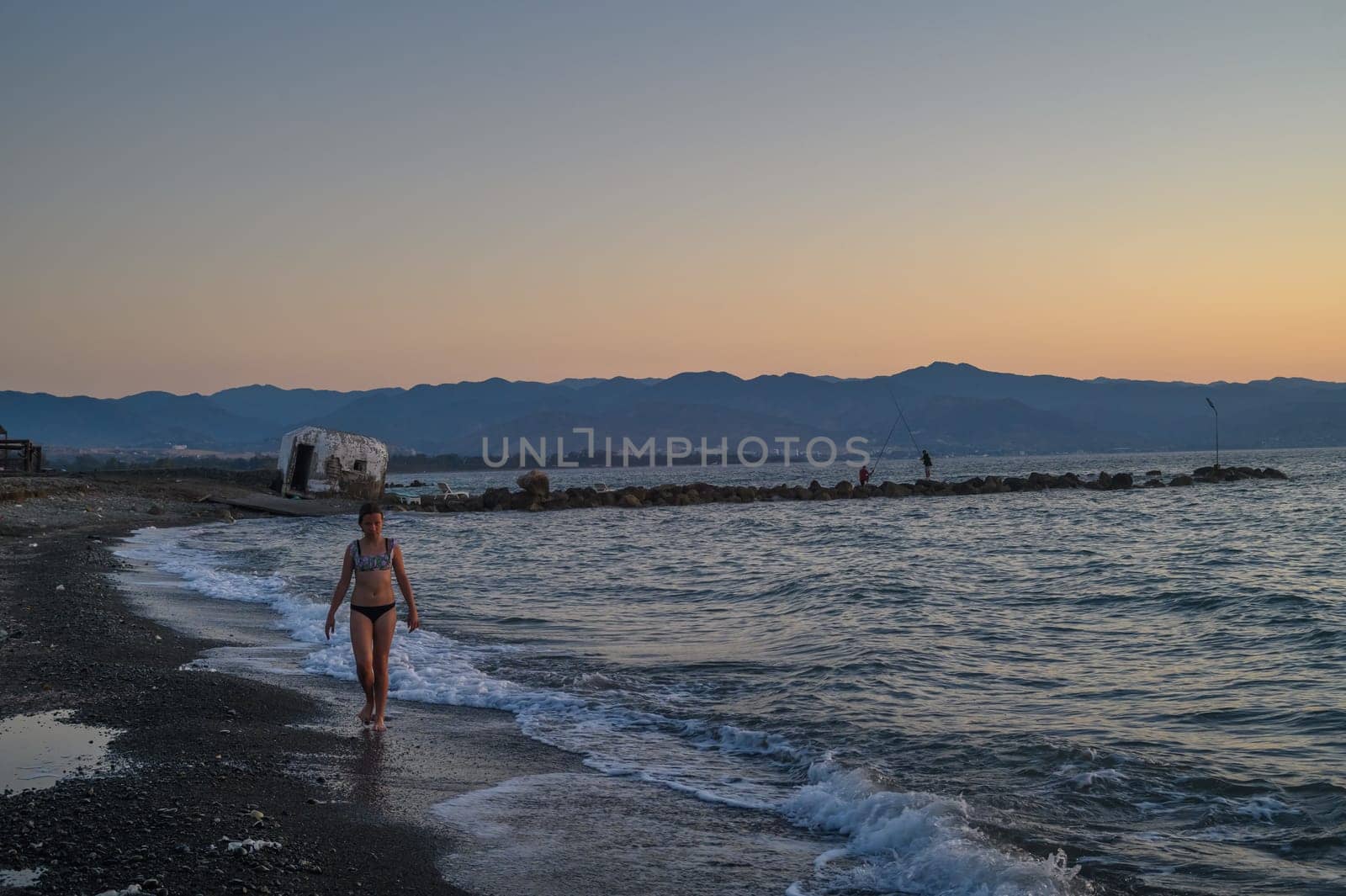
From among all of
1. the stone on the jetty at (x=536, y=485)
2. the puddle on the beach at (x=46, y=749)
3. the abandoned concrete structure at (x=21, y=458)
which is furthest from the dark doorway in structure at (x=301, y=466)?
the puddle on the beach at (x=46, y=749)

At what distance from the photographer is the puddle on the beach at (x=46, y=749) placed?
5.95 m

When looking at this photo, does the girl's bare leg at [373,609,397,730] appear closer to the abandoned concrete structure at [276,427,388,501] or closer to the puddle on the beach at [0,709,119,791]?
the puddle on the beach at [0,709,119,791]

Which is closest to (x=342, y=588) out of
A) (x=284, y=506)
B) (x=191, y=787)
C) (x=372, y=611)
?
(x=372, y=611)

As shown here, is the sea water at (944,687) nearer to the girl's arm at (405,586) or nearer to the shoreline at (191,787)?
the girl's arm at (405,586)

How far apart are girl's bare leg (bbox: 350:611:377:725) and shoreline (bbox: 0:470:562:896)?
0.35 m

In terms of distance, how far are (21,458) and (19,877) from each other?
4957 cm

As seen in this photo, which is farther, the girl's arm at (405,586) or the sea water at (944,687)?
the girl's arm at (405,586)

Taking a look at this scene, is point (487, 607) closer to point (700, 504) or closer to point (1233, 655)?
point (1233, 655)

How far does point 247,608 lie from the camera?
15.1 meters

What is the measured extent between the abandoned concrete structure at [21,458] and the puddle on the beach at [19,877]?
4594 cm

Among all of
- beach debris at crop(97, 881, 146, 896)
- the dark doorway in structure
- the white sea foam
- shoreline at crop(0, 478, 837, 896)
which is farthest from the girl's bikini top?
the dark doorway in structure

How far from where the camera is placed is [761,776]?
7.13 meters

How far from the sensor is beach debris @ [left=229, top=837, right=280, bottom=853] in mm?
4973

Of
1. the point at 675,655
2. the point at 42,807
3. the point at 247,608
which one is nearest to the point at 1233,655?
the point at 675,655
